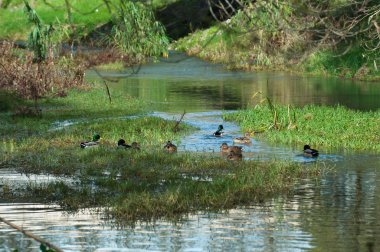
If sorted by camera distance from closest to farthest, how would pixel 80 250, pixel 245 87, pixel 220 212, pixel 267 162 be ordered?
pixel 80 250 → pixel 220 212 → pixel 267 162 → pixel 245 87

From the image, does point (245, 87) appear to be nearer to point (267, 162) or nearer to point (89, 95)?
point (89, 95)

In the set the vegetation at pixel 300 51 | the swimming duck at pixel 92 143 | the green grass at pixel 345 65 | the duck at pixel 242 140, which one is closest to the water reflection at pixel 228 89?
the green grass at pixel 345 65

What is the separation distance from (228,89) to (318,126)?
15.5 metres

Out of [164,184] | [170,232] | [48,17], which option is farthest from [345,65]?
[48,17]

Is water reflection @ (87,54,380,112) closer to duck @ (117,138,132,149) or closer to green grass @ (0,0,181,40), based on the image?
duck @ (117,138,132,149)

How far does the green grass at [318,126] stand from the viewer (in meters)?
24.9

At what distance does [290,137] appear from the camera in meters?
25.7

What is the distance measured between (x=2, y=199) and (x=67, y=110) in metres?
15.8

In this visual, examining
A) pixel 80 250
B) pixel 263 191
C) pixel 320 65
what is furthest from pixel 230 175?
pixel 320 65

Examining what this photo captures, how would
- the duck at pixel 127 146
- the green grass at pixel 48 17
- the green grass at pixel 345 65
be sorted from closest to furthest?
the duck at pixel 127 146 < the green grass at pixel 345 65 < the green grass at pixel 48 17

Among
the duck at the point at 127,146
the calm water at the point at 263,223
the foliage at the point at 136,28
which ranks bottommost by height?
the calm water at the point at 263,223

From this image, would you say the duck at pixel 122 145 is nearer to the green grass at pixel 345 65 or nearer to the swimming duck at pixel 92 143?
the swimming duck at pixel 92 143

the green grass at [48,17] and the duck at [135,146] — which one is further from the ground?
the green grass at [48,17]

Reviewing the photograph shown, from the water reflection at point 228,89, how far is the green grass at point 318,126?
15.5 ft
